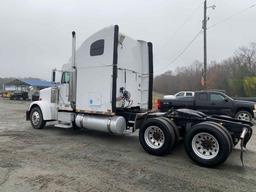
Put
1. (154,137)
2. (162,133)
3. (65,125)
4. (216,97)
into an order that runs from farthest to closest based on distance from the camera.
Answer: (216,97), (65,125), (154,137), (162,133)

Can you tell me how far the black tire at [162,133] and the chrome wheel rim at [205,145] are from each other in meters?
0.61

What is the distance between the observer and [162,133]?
6633 millimetres

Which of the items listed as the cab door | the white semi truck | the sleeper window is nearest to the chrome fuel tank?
the white semi truck

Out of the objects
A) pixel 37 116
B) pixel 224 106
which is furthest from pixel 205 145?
pixel 224 106

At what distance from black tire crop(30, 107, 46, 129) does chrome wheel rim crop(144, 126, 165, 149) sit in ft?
16.9

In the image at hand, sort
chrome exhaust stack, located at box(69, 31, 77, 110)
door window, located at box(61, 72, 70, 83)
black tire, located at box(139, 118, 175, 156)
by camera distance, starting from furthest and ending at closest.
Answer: door window, located at box(61, 72, 70, 83), chrome exhaust stack, located at box(69, 31, 77, 110), black tire, located at box(139, 118, 175, 156)

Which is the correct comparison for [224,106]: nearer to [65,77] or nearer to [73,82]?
[73,82]

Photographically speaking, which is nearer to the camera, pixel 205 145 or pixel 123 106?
pixel 205 145

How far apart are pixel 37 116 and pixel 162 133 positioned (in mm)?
5962

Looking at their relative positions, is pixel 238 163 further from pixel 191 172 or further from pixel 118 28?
pixel 118 28

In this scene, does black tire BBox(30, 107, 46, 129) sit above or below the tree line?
below

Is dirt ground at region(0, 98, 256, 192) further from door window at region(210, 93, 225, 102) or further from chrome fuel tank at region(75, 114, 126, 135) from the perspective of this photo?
door window at region(210, 93, 225, 102)

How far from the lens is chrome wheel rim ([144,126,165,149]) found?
6.68 meters

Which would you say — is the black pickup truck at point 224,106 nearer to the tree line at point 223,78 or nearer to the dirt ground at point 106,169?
the dirt ground at point 106,169
